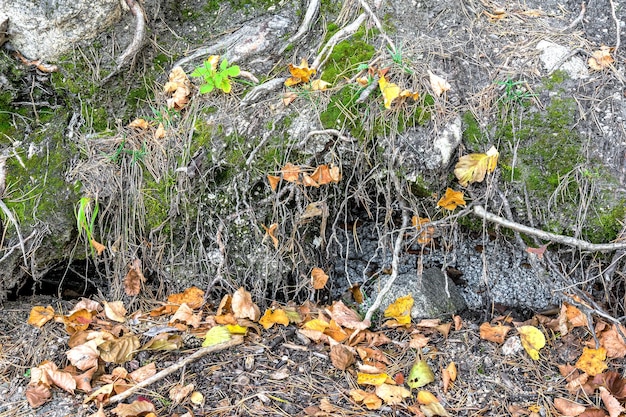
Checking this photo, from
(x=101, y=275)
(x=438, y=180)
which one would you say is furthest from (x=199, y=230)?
(x=438, y=180)

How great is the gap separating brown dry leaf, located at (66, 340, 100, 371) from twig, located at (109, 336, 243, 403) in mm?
252

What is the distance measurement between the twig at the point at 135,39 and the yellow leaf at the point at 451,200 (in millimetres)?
→ 1962

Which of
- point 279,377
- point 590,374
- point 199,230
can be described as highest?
point 199,230

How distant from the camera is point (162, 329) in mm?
2822

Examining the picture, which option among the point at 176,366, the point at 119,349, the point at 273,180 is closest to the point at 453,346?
the point at 273,180

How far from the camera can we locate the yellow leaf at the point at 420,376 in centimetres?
251

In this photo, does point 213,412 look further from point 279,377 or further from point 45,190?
point 45,190

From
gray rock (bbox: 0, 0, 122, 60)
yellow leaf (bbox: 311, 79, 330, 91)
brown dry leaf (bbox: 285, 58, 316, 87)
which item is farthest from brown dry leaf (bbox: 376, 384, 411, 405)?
gray rock (bbox: 0, 0, 122, 60)

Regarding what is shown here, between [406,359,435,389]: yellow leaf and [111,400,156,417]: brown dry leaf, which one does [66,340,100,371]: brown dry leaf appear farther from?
[406,359,435,389]: yellow leaf

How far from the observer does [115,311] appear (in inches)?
118

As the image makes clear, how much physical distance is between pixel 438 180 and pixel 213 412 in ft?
5.11

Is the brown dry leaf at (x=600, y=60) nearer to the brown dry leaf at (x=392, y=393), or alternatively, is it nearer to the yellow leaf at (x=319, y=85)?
the yellow leaf at (x=319, y=85)

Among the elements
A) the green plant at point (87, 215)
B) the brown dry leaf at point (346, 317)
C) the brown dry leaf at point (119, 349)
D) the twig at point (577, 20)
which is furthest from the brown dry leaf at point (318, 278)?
the twig at point (577, 20)

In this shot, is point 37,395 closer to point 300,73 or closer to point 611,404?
point 300,73
